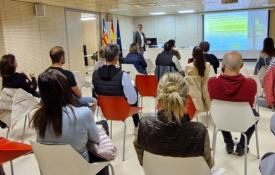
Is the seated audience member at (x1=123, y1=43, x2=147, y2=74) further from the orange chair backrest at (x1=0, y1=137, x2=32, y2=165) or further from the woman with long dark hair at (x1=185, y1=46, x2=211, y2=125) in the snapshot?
the orange chair backrest at (x1=0, y1=137, x2=32, y2=165)

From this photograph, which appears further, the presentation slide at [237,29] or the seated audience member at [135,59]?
the presentation slide at [237,29]

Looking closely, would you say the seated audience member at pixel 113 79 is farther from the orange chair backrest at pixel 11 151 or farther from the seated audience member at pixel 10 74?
the orange chair backrest at pixel 11 151

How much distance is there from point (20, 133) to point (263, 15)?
11202 millimetres

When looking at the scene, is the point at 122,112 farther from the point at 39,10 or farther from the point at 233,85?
the point at 39,10

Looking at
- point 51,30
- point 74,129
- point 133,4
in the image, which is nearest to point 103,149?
point 74,129

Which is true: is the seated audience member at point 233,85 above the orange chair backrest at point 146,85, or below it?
above

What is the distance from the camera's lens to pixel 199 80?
3.86 metres

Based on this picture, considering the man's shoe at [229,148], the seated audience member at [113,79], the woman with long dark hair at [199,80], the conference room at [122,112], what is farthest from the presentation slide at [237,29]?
the seated audience member at [113,79]

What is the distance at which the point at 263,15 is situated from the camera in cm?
Result: 1191

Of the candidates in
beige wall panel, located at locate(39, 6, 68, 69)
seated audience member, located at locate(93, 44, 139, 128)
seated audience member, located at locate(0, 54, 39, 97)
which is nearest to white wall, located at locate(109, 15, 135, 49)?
beige wall panel, located at locate(39, 6, 68, 69)

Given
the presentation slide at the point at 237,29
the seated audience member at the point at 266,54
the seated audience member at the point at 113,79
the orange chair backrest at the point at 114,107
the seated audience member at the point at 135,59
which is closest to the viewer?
the orange chair backrest at the point at 114,107

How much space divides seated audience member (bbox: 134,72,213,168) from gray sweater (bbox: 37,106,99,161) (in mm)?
366

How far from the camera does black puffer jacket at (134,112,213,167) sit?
4.89 feet

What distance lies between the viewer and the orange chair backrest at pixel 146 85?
429cm
